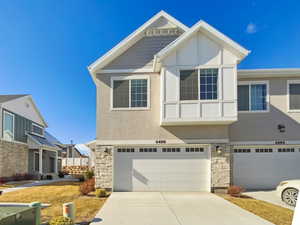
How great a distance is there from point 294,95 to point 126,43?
10275 mm

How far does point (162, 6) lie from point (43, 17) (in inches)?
283

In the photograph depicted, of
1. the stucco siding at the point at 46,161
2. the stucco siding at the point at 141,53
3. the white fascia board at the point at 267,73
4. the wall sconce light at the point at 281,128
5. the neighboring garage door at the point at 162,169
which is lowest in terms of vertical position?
the stucco siding at the point at 46,161

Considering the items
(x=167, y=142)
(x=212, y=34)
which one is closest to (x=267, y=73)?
(x=212, y=34)

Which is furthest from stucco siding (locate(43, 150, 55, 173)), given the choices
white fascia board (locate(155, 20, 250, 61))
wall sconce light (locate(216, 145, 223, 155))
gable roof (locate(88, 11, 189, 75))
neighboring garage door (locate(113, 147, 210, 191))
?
wall sconce light (locate(216, 145, 223, 155))

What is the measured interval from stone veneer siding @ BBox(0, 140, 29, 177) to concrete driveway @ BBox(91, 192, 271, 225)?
1195cm

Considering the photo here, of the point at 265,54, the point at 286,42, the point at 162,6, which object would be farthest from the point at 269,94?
the point at 162,6

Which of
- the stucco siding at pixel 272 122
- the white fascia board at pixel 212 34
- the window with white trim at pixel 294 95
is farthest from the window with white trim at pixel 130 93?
the window with white trim at pixel 294 95

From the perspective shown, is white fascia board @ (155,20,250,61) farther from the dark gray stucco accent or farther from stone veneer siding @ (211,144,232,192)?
the dark gray stucco accent

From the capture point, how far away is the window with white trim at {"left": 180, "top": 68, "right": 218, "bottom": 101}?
32.4 feet

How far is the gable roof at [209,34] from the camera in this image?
9820mm

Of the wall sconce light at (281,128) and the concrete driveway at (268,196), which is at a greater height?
the wall sconce light at (281,128)

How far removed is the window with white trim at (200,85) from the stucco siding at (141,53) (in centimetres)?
252

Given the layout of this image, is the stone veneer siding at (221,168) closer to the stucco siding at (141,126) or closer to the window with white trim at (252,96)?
the stucco siding at (141,126)

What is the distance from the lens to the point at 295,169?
436 inches
